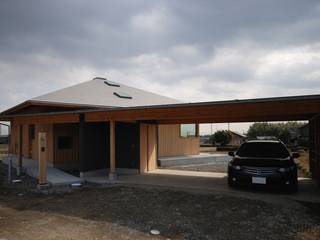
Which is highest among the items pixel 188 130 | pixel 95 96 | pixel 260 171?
pixel 95 96

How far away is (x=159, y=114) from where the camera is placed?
32.2 feet

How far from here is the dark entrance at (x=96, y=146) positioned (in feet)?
39.4

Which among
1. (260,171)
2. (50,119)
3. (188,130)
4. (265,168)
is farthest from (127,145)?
(188,130)

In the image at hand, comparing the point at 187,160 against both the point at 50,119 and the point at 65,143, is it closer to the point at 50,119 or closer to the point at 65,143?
the point at 65,143

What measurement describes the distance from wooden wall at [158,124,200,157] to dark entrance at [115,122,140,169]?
4.13 meters

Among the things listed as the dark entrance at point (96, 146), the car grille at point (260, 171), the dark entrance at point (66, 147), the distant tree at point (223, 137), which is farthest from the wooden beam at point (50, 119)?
the distant tree at point (223, 137)

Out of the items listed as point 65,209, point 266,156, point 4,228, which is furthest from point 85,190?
point 266,156

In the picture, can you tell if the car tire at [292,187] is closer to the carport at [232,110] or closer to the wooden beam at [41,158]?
the carport at [232,110]

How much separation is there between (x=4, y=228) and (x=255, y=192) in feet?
21.1

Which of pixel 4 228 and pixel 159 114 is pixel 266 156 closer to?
pixel 159 114

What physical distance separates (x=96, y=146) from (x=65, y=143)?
2895 mm

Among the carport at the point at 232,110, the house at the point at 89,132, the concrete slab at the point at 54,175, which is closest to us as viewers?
the carport at the point at 232,110

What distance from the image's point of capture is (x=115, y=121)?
11680 millimetres

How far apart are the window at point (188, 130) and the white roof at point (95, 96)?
9.47 feet
